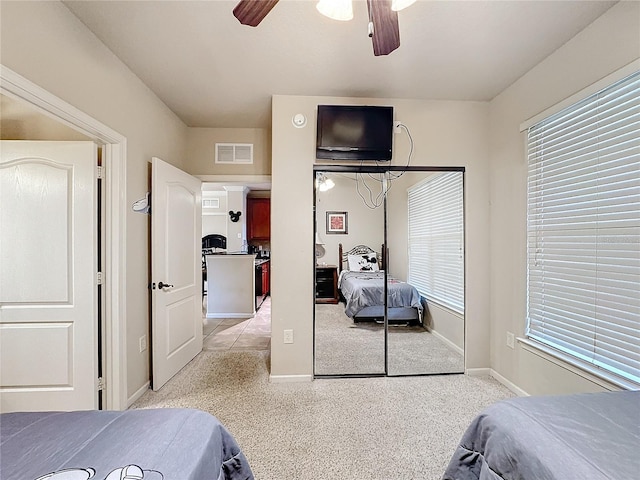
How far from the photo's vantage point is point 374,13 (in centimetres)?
113

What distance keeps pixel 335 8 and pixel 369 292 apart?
2367 millimetres

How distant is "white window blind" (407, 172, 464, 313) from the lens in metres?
2.78

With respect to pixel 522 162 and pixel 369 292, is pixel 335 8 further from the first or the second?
pixel 369 292

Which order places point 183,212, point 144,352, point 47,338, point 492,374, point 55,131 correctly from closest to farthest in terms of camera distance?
point 47,338 → point 55,131 → point 144,352 → point 492,374 → point 183,212

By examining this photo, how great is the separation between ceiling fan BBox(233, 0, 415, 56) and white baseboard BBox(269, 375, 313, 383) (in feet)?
8.43

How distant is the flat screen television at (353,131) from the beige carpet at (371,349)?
1500mm

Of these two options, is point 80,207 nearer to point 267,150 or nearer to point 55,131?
point 55,131

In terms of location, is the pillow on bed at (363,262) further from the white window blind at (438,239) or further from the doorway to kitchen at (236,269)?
the doorway to kitchen at (236,269)

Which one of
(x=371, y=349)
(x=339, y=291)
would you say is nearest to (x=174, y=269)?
(x=339, y=291)

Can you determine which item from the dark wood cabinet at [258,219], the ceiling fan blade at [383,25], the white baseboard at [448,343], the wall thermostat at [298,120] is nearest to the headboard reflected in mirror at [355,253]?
the white baseboard at [448,343]

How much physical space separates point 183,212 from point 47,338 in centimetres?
141

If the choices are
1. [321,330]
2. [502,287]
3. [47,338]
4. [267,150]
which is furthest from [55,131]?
[502,287]

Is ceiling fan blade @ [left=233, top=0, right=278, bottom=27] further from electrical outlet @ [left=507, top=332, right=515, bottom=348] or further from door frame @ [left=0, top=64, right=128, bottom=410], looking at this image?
electrical outlet @ [left=507, top=332, right=515, bottom=348]

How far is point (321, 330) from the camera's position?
8.90 ft
